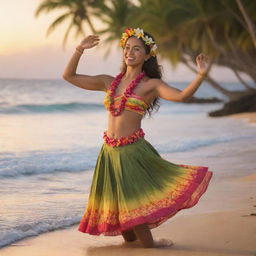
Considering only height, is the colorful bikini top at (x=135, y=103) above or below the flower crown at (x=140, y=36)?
→ below

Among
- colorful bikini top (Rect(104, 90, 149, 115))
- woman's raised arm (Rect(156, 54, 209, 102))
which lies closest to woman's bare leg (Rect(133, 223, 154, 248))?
colorful bikini top (Rect(104, 90, 149, 115))

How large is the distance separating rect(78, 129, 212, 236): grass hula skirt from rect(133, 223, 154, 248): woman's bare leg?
9 cm

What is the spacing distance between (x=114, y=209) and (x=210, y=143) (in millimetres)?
10332

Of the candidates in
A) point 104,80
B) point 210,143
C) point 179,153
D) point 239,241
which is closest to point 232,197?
point 239,241

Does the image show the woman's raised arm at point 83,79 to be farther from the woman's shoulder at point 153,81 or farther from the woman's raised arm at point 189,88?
the woman's raised arm at point 189,88

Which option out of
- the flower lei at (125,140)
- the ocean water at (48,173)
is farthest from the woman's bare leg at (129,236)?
the ocean water at (48,173)

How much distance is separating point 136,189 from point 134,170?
0.44ft

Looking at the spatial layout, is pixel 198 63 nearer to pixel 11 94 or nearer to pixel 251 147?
pixel 251 147

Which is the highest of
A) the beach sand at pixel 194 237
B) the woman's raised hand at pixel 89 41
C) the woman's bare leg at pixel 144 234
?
the woman's raised hand at pixel 89 41

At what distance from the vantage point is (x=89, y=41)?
16.5 ft

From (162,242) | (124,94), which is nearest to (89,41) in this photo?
(124,94)

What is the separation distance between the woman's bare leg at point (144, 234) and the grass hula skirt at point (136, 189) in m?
0.09

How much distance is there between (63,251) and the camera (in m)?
5.04

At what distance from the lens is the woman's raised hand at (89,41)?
4.99m
